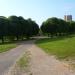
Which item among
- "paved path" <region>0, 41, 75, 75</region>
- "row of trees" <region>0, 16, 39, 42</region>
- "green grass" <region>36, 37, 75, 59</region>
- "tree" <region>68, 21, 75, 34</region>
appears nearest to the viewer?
"paved path" <region>0, 41, 75, 75</region>

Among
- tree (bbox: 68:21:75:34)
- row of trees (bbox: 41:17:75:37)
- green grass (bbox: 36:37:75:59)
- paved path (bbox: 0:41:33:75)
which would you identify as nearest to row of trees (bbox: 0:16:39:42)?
row of trees (bbox: 41:17:75:37)

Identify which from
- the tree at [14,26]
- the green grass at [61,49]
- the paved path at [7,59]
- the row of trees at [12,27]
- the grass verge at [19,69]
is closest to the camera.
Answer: the grass verge at [19,69]

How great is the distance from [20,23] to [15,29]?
842 centimetres

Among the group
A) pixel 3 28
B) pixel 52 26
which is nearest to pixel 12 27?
pixel 3 28

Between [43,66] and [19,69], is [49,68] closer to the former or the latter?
[43,66]

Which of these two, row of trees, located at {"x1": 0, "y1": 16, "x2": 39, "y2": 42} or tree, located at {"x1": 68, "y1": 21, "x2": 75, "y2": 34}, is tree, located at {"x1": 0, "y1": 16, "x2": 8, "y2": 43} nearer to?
row of trees, located at {"x1": 0, "y1": 16, "x2": 39, "y2": 42}

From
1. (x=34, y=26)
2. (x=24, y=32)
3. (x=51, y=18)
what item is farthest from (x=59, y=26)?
(x=24, y=32)

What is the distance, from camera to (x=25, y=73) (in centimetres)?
1636

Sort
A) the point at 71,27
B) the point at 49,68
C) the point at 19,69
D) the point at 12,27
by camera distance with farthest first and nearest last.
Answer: the point at 71,27, the point at 12,27, the point at 49,68, the point at 19,69

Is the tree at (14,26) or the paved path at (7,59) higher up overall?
the tree at (14,26)

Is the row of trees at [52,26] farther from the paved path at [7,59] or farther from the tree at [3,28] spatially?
the paved path at [7,59]

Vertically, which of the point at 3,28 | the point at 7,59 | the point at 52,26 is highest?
the point at 52,26

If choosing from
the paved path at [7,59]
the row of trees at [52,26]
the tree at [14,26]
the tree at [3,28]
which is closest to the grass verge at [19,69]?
the paved path at [7,59]

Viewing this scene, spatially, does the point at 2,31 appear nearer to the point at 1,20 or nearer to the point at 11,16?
the point at 1,20
